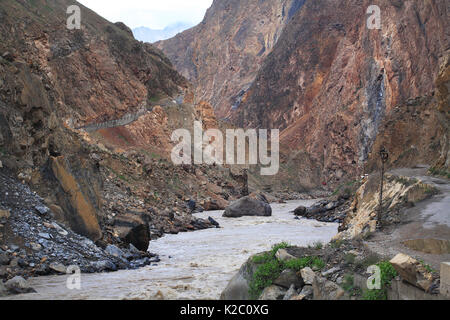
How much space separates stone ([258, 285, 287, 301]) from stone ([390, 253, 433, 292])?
225cm

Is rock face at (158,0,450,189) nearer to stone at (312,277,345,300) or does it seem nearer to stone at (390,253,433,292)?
stone at (312,277,345,300)

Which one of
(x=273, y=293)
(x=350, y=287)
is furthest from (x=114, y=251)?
(x=350, y=287)

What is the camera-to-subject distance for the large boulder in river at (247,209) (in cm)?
3297

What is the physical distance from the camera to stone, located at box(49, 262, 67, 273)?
11.5 m

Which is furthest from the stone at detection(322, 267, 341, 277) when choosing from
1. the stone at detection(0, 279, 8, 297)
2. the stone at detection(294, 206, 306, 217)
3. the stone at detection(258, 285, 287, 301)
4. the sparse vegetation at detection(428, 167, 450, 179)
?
the stone at detection(294, 206, 306, 217)

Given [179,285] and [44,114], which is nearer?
[179,285]

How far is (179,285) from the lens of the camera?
11445 millimetres

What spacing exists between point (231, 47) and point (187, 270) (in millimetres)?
139994

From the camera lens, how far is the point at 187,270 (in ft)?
44.9

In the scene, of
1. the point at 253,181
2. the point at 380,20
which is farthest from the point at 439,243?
the point at 380,20

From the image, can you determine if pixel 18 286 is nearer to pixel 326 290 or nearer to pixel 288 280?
pixel 288 280

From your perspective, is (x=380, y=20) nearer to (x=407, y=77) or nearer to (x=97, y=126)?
(x=407, y=77)

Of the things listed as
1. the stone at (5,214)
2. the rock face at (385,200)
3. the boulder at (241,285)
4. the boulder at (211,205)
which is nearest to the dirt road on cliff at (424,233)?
the rock face at (385,200)
